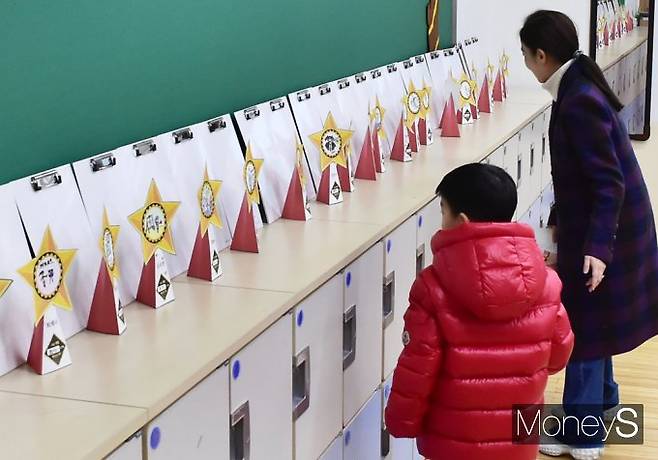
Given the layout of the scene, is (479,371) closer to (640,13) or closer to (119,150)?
(119,150)

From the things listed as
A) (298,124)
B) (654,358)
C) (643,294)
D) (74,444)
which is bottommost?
(654,358)

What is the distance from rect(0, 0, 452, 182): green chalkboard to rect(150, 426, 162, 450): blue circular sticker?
2.58 ft

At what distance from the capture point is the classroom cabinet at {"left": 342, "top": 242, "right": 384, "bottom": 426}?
2.92 metres

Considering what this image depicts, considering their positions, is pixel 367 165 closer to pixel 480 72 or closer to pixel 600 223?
pixel 600 223

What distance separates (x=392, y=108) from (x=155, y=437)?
2.85 meters

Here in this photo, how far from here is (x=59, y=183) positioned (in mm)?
2363

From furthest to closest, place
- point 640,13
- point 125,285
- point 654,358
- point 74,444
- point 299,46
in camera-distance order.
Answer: point 640,13, point 654,358, point 299,46, point 125,285, point 74,444

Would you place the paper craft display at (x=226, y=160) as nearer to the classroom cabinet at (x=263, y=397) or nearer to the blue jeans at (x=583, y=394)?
the classroom cabinet at (x=263, y=397)

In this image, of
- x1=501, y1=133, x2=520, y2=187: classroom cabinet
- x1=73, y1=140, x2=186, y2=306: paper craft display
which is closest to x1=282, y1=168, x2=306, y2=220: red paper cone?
x1=73, y1=140, x2=186, y2=306: paper craft display

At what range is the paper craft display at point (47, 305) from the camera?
6.70ft

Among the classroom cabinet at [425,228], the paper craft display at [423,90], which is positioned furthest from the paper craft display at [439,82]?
the classroom cabinet at [425,228]

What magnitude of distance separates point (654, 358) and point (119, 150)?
2828 mm

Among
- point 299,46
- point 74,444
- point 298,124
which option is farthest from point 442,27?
point 74,444

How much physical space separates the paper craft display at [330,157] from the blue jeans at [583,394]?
3.07 ft
